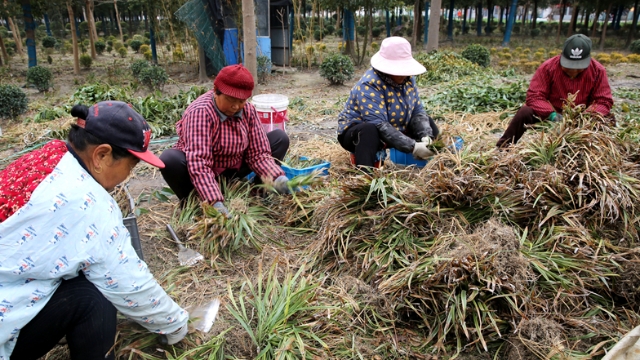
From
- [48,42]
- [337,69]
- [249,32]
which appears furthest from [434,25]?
[48,42]

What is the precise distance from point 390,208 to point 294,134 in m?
2.81

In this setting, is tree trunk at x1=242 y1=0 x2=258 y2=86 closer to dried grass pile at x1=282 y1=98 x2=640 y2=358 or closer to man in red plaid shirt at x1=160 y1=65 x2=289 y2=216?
man in red plaid shirt at x1=160 y1=65 x2=289 y2=216

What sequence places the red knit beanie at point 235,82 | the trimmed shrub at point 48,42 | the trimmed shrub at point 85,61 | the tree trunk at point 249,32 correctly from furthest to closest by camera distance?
the trimmed shrub at point 48,42 → the trimmed shrub at point 85,61 → the tree trunk at point 249,32 → the red knit beanie at point 235,82

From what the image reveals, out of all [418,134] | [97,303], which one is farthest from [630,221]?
[97,303]

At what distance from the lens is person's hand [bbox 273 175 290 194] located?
269cm

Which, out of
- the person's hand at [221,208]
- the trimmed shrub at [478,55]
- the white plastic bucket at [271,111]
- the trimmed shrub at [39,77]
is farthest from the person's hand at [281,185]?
the trimmed shrub at [478,55]

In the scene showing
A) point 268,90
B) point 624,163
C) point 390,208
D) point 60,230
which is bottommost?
point 268,90

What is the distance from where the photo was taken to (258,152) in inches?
111

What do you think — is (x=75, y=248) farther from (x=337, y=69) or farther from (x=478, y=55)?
(x=478, y=55)

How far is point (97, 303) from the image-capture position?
1.38 metres

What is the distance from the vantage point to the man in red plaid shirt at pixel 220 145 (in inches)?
94.5

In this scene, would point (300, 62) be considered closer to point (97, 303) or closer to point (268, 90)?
point (268, 90)

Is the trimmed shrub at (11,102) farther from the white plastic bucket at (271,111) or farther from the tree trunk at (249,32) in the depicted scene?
the white plastic bucket at (271,111)

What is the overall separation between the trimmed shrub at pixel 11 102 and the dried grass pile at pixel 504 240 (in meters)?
5.73
